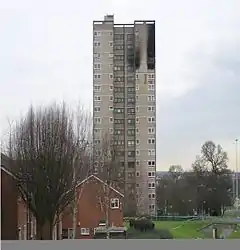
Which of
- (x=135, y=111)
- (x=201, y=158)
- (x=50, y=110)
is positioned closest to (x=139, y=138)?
(x=135, y=111)

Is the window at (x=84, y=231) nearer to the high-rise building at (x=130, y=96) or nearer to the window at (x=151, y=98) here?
the high-rise building at (x=130, y=96)

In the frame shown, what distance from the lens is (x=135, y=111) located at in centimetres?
2939

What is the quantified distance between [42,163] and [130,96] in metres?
15.1

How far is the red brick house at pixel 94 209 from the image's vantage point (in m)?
20.7

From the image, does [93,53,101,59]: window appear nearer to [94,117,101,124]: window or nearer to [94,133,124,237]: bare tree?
[94,117,101,124]: window

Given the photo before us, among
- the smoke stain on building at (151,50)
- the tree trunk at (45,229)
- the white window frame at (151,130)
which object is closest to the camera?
the tree trunk at (45,229)

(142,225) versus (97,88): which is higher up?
(97,88)

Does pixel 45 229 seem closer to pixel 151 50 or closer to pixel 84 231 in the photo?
pixel 84 231

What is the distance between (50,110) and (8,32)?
8556 millimetres

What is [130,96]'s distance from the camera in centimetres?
3025

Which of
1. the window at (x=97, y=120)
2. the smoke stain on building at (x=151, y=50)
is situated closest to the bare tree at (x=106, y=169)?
the window at (x=97, y=120)

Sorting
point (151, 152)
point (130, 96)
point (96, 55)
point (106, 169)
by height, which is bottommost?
point (106, 169)

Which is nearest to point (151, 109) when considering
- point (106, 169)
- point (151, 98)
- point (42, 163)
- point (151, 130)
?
point (151, 98)

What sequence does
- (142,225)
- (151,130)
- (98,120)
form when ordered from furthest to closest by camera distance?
(151,130)
(98,120)
(142,225)
